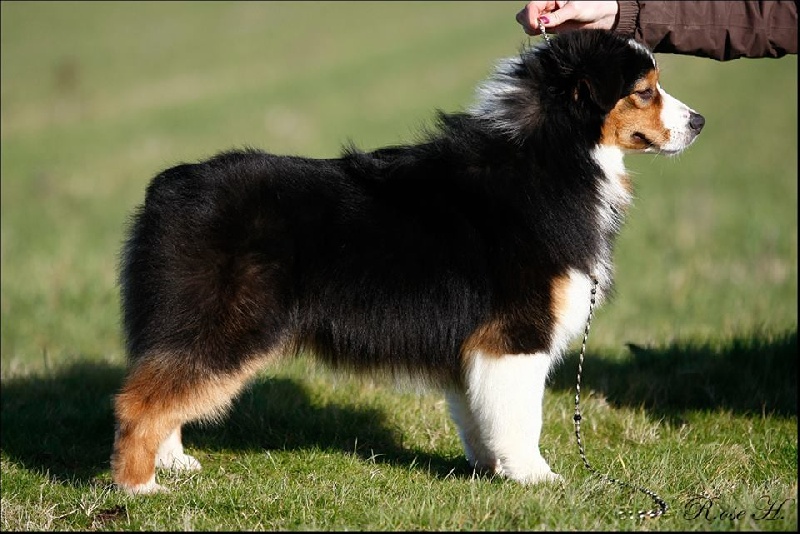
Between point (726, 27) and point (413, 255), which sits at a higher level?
point (726, 27)

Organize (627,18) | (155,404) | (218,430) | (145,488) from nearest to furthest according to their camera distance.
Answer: (155,404)
(145,488)
(627,18)
(218,430)

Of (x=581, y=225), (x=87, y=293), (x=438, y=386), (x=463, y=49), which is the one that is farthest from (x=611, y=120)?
(x=463, y=49)

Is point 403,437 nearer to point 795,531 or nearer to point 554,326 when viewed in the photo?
point 554,326

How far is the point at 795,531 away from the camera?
3639 mm

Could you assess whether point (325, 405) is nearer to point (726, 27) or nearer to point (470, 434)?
point (470, 434)

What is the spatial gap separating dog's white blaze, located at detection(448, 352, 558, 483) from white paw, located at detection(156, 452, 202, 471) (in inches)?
64.9

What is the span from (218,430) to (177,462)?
737 mm

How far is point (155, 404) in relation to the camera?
4.42 m

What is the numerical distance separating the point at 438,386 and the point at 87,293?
6.72 meters

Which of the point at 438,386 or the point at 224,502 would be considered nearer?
the point at 224,502

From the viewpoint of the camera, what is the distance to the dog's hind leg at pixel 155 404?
441 cm

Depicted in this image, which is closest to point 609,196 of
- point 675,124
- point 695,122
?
point 675,124

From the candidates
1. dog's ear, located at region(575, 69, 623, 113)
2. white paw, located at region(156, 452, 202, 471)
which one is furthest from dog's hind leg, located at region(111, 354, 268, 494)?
dog's ear, located at region(575, 69, 623, 113)

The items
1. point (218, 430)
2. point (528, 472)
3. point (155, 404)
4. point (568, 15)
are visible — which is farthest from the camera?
point (218, 430)
